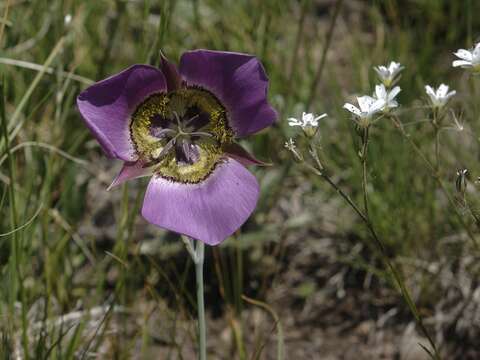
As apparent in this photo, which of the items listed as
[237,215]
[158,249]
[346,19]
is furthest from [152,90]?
[346,19]

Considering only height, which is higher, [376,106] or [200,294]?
[376,106]

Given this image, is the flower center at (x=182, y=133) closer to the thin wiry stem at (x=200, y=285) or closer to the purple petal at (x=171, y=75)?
the purple petal at (x=171, y=75)

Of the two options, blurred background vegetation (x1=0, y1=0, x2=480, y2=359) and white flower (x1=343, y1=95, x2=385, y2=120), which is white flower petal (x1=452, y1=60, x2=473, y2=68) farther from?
blurred background vegetation (x1=0, y1=0, x2=480, y2=359)

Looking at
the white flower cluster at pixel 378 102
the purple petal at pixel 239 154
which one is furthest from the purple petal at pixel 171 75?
the white flower cluster at pixel 378 102

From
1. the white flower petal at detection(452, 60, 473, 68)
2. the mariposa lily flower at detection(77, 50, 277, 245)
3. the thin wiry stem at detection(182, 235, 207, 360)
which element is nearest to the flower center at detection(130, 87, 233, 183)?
the mariposa lily flower at detection(77, 50, 277, 245)

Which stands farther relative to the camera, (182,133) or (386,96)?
(182,133)

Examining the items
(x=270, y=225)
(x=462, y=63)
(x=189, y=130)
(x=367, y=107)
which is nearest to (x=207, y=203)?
(x=189, y=130)

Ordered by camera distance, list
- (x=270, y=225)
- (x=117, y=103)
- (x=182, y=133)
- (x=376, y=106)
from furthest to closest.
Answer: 1. (x=270, y=225)
2. (x=182, y=133)
3. (x=117, y=103)
4. (x=376, y=106)

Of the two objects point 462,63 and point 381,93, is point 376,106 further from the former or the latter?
point 462,63
